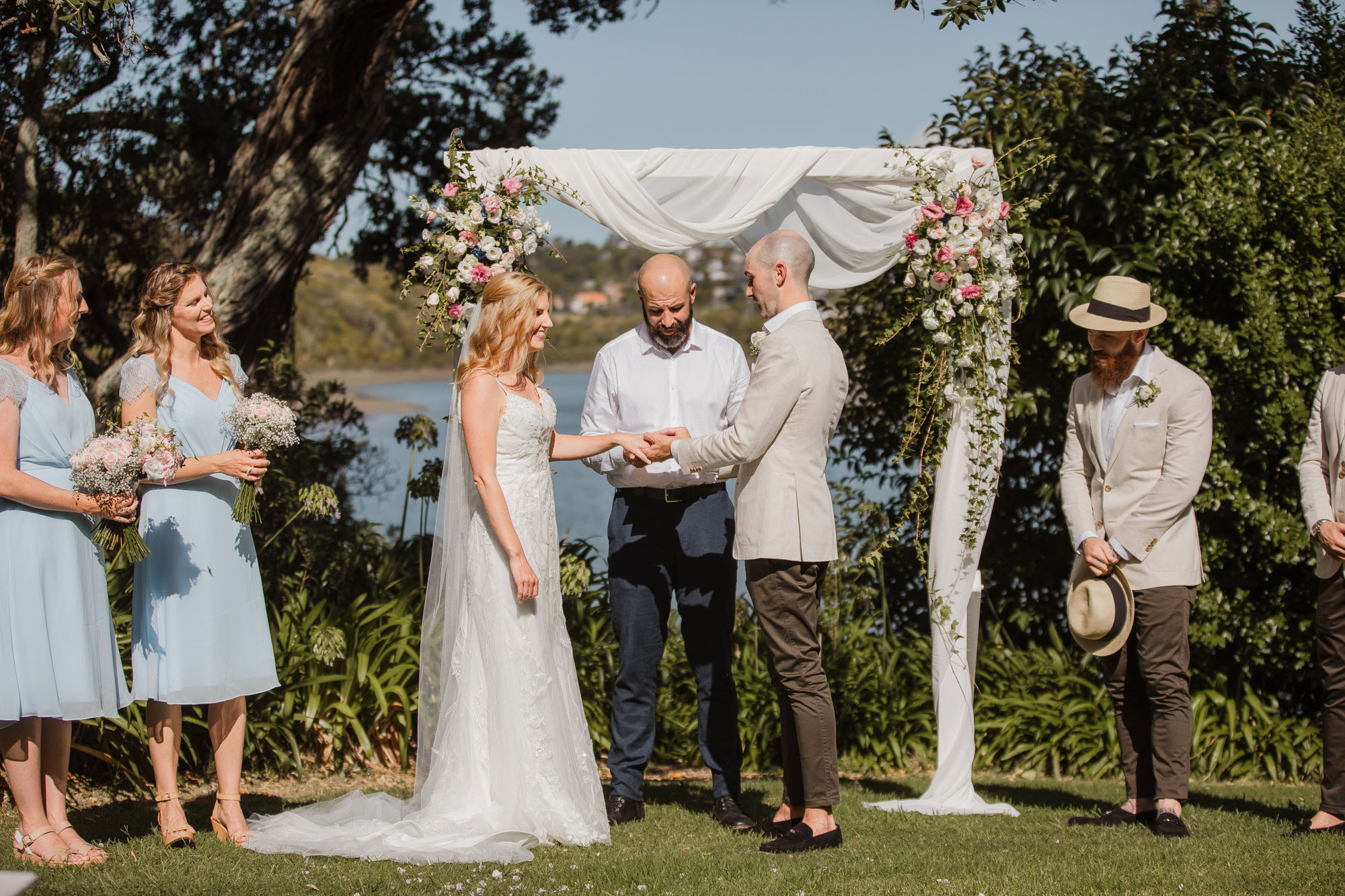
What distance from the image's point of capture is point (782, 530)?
12.7 ft

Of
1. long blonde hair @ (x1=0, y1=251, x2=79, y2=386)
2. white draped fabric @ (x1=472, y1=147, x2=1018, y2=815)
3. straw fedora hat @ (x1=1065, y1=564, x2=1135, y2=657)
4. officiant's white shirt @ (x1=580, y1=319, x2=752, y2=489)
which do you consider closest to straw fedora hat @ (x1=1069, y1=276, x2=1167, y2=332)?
white draped fabric @ (x1=472, y1=147, x2=1018, y2=815)

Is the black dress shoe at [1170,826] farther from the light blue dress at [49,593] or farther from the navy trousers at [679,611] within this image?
the light blue dress at [49,593]

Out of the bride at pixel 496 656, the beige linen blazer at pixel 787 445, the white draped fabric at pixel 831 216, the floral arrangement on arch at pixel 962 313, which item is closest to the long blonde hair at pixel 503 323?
the bride at pixel 496 656

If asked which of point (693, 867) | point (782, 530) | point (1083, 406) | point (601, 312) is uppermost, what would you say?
point (601, 312)

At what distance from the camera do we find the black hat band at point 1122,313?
4.18 metres

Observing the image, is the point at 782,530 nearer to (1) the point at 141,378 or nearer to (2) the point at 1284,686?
(1) the point at 141,378

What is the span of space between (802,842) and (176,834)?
6.96ft

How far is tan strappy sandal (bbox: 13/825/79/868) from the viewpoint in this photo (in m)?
3.57

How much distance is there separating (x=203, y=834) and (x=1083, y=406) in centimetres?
361

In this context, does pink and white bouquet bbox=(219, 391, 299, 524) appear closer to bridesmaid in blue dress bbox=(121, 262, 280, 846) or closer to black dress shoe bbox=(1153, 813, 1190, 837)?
bridesmaid in blue dress bbox=(121, 262, 280, 846)

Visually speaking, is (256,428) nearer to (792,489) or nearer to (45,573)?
(45,573)

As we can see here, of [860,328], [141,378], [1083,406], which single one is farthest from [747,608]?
[141,378]

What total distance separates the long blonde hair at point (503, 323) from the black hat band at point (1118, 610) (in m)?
2.32

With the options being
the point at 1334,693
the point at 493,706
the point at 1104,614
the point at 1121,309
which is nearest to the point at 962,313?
the point at 1121,309
